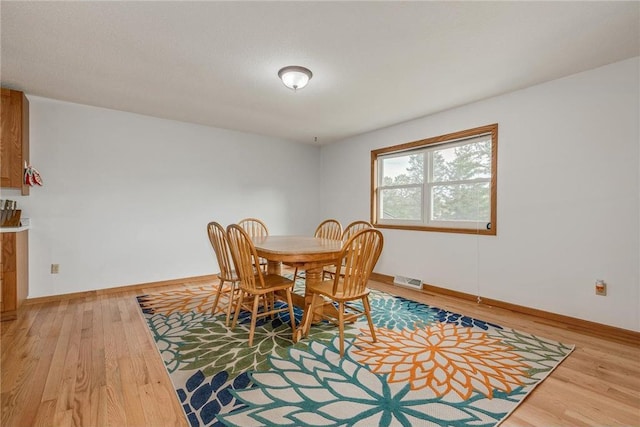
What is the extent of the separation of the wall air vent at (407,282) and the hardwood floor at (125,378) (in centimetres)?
110

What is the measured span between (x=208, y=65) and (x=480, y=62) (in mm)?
2317

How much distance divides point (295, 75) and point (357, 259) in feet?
5.44

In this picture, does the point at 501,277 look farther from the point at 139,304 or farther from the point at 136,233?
the point at 136,233

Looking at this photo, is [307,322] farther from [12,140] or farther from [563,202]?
[12,140]

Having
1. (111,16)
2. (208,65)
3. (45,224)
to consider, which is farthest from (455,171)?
(45,224)

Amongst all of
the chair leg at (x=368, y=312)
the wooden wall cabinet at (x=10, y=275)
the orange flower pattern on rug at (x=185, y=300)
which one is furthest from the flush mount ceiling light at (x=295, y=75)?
the wooden wall cabinet at (x=10, y=275)

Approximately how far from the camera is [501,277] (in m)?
3.18

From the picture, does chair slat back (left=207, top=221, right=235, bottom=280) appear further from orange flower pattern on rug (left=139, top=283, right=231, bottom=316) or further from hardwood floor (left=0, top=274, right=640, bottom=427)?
hardwood floor (left=0, top=274, right=640, bottom=427)

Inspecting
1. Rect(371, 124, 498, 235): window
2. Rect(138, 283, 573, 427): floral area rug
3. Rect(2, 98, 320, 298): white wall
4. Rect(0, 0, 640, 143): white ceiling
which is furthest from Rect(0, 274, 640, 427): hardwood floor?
Rect(0, 0, 640, 143): white ceiling

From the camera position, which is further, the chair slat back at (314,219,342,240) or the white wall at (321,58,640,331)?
the chair slat back at (314,219,342,240)

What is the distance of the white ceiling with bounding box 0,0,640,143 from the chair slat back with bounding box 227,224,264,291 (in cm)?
142

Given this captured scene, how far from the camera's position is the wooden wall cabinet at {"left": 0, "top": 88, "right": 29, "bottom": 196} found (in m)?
2.90

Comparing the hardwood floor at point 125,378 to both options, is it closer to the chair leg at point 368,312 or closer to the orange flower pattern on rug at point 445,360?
the orange flower pattern on rug at point 445,360

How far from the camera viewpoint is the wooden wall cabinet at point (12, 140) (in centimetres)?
290
